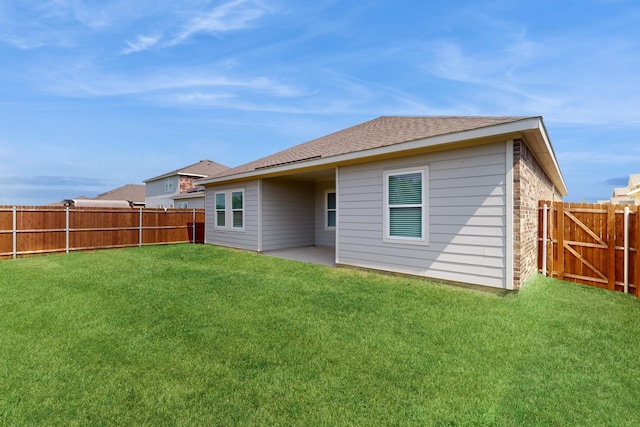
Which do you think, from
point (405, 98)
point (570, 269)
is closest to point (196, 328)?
point (570, 269)

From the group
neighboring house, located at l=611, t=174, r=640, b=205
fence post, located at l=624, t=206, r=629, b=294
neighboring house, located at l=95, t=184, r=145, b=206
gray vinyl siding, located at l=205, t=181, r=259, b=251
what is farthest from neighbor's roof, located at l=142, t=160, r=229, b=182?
neighboring house, located at l=611, t=174, r=640, b=205

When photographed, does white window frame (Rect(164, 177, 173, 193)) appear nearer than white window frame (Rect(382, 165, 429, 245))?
No

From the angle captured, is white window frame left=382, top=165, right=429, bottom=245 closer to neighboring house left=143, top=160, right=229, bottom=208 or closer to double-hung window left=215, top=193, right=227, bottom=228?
double-hung window left=215, top=193, right=227, bottom=228

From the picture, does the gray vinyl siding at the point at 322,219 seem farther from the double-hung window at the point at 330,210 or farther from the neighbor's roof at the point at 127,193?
the neighbor's roof at the point at 127,193

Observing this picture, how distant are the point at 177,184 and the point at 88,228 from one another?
55.1 ft

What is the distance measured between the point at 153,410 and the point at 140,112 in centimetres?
1463

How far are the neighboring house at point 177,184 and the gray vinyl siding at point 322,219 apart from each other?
52.5ft

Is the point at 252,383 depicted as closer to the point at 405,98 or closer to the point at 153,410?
the point at 153,410

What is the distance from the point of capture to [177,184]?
2797 cm

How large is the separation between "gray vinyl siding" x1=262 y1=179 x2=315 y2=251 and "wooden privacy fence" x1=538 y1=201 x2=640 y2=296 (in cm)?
765

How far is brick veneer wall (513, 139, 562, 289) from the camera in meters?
5.26

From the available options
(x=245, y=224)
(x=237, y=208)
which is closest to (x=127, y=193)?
(x=237, y=208)

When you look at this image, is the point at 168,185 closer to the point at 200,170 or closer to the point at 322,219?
the point at 200,170

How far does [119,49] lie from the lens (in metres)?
9.85
